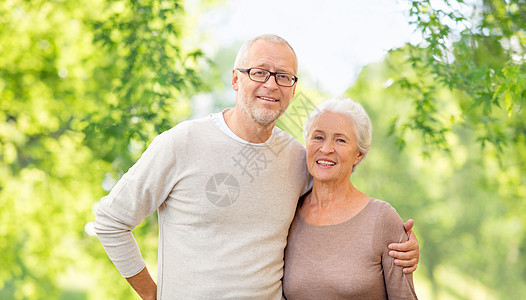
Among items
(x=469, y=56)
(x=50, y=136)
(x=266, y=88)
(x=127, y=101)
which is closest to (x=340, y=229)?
(x=266, y=88)

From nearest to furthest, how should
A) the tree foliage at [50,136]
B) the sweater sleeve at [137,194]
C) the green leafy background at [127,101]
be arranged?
the sweater sleeve at [137,194]
the green leafy background at [127,101]
the tree foliage at [50,136]

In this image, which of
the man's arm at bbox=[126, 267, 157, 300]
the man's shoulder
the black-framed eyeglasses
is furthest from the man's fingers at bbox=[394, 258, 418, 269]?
the man's arm at bbox=[126, 267, 157, 300]

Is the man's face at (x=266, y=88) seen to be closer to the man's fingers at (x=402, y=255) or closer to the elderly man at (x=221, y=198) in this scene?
the elderly man at (x=221, y=198)

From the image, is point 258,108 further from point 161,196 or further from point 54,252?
point 54,252

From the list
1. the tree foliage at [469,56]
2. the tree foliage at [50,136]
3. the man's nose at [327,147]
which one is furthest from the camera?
the tree foliage at [50,136]

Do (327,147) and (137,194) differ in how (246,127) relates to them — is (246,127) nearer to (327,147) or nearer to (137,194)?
(327,147)

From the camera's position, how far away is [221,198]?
191 centimetres

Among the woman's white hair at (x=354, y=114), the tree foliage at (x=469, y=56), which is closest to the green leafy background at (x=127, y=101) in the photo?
the tree foliage at (x=469, y=56)

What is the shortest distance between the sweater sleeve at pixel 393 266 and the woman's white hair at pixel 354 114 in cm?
35

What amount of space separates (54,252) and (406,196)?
1068 centimetres

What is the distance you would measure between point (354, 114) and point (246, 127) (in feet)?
1.58

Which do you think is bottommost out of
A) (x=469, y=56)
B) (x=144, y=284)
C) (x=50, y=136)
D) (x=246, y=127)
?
(x=144, y=284)
